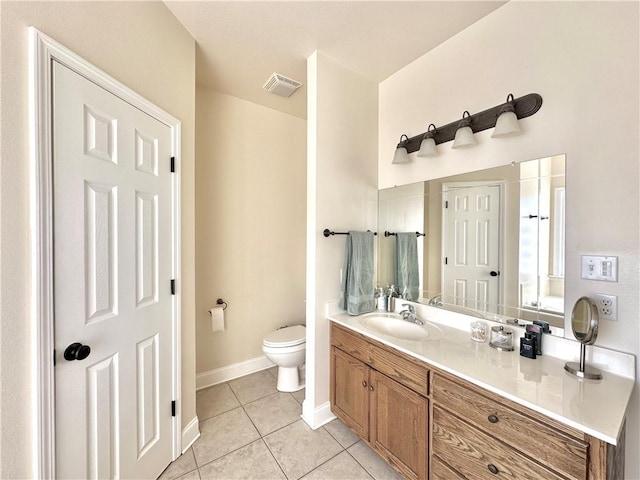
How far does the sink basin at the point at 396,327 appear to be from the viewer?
1620mm

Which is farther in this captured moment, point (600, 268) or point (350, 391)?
point (350, 391)

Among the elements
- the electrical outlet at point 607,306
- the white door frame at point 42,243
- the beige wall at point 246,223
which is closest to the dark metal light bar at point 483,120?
the electrical outlet at point 607,306

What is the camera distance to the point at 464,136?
1.54m

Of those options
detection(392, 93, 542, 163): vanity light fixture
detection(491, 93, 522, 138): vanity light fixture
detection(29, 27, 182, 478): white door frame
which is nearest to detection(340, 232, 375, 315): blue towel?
detection(392, 93, 542, 163): vanity light fixture

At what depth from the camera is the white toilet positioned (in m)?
2.13

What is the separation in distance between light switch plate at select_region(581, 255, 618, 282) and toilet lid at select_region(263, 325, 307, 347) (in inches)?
72.5

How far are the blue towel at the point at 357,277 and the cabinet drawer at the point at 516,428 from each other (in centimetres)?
76

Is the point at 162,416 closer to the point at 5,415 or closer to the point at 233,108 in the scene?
the point at 5,415

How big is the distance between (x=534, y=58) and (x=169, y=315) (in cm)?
244

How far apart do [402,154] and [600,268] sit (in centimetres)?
126

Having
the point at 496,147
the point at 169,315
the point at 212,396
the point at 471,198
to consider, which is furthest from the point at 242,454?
the point at 496,147

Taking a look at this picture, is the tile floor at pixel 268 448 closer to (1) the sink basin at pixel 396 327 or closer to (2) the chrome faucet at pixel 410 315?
(1) the sink basin at pixel 396 327

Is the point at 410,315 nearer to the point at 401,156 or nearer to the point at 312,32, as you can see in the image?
the point at 401,156

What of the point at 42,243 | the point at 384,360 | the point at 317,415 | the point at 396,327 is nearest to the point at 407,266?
the point at 396,327
